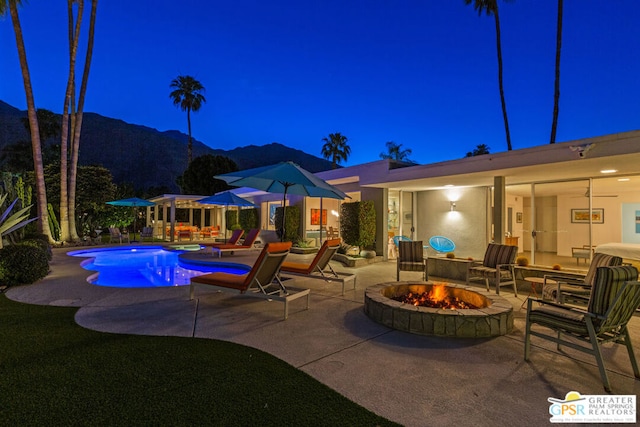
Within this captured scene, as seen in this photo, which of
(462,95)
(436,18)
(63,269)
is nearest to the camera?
(63,269)

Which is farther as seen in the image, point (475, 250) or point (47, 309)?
point (475, 250)

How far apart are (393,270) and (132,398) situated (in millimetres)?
8245

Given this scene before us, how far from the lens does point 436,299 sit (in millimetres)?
5406

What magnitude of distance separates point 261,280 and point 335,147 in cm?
3450

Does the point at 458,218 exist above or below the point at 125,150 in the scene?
below

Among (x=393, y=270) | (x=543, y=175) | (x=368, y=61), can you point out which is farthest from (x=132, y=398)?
(x=368, y=61)

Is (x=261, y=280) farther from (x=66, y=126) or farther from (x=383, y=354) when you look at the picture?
(x=66, y=126)

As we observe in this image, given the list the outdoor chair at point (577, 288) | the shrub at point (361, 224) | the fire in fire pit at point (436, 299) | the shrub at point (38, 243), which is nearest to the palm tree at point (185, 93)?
the shrub at point (38, 243)

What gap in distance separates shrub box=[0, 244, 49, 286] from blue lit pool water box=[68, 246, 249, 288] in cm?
107

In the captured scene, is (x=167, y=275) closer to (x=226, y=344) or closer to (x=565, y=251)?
(x=226, y=344)

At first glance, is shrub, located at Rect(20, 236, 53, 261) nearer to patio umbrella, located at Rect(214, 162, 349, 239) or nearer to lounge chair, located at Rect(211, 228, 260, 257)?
lounge chair, located at Rect(211, 228, 260, 257)

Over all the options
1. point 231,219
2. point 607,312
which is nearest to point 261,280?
point 607,312

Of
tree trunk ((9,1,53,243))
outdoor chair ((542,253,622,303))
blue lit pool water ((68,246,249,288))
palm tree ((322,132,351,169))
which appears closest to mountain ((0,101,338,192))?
palm tree ((322,132,351,169))

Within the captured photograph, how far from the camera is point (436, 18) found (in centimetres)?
3173
